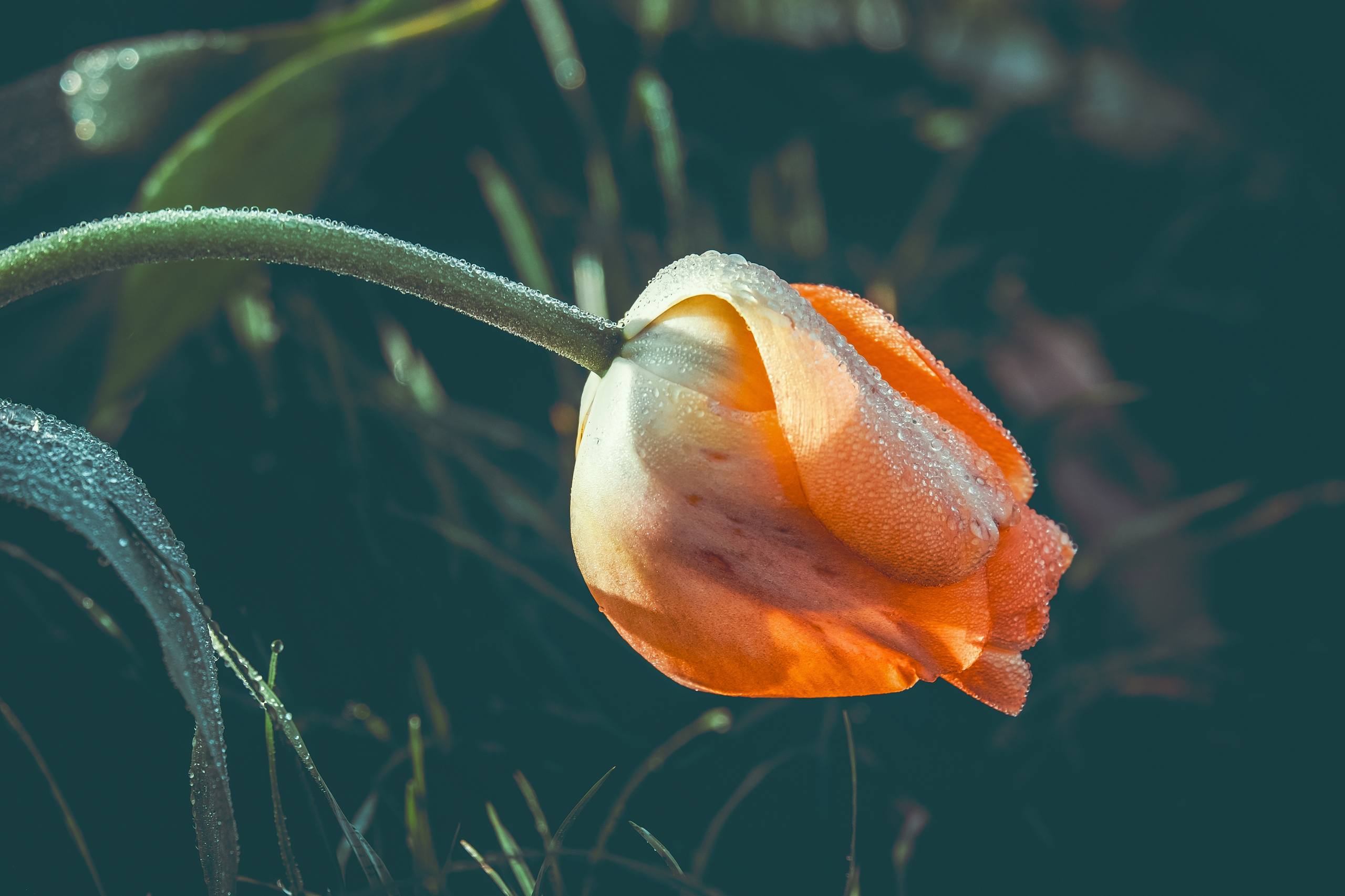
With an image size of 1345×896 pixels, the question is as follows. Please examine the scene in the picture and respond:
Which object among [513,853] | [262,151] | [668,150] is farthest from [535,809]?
[668,150]

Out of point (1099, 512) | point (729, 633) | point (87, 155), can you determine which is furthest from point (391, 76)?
point (1099, 512)

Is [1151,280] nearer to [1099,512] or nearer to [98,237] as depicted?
[1099,512]

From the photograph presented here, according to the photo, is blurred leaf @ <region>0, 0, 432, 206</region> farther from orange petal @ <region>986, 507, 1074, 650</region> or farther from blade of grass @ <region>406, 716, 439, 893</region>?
orange petal @ <region>986, 507, 1074, 650</region>

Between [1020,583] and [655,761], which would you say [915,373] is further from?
[655,761]

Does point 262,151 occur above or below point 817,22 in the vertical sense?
below

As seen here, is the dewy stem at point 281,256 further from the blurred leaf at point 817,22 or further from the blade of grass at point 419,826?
the blurred leaf at point 817,22
